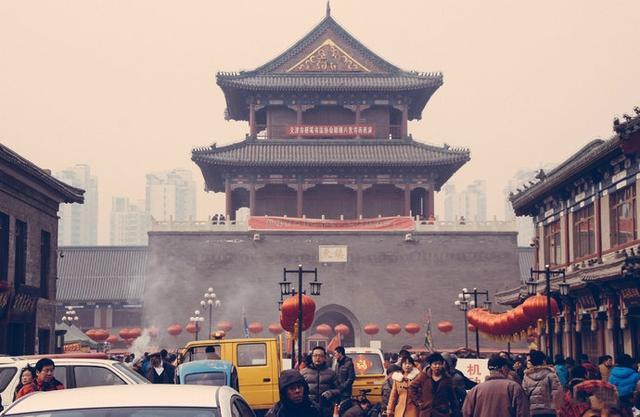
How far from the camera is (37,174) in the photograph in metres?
30.1

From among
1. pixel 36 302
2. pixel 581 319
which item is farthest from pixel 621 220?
pixel 36 302

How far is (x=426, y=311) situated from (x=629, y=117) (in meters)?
31.6

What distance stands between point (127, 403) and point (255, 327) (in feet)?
155

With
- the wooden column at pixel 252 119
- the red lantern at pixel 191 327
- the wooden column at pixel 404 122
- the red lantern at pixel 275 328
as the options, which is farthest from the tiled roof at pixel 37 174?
the wooden column at pixel 404 122

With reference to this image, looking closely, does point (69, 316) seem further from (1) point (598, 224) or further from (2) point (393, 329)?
(1) point (598, 224)

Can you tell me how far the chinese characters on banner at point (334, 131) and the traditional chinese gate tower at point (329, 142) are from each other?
0.05m

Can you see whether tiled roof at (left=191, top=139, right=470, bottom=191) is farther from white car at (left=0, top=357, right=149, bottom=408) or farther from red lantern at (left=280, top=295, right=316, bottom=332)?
white car at (left=0, top=357, right=149, bottom=408)

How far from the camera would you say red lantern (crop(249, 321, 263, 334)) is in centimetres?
5359

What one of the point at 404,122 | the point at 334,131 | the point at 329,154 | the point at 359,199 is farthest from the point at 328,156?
the point at 404,122

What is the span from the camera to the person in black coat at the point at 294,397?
8797 millimetres

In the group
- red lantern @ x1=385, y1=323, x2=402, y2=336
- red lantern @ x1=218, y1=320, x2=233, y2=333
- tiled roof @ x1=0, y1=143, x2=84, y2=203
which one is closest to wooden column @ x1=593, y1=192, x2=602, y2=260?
tiled roof @ x1=0, y1=143, x2=84, y2=203

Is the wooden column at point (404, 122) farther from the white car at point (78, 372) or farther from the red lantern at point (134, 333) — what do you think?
the white car at point (78, 372)

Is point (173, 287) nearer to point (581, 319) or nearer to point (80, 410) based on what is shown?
point (581, 319)

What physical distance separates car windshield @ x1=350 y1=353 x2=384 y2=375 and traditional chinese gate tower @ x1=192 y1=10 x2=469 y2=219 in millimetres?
35821
